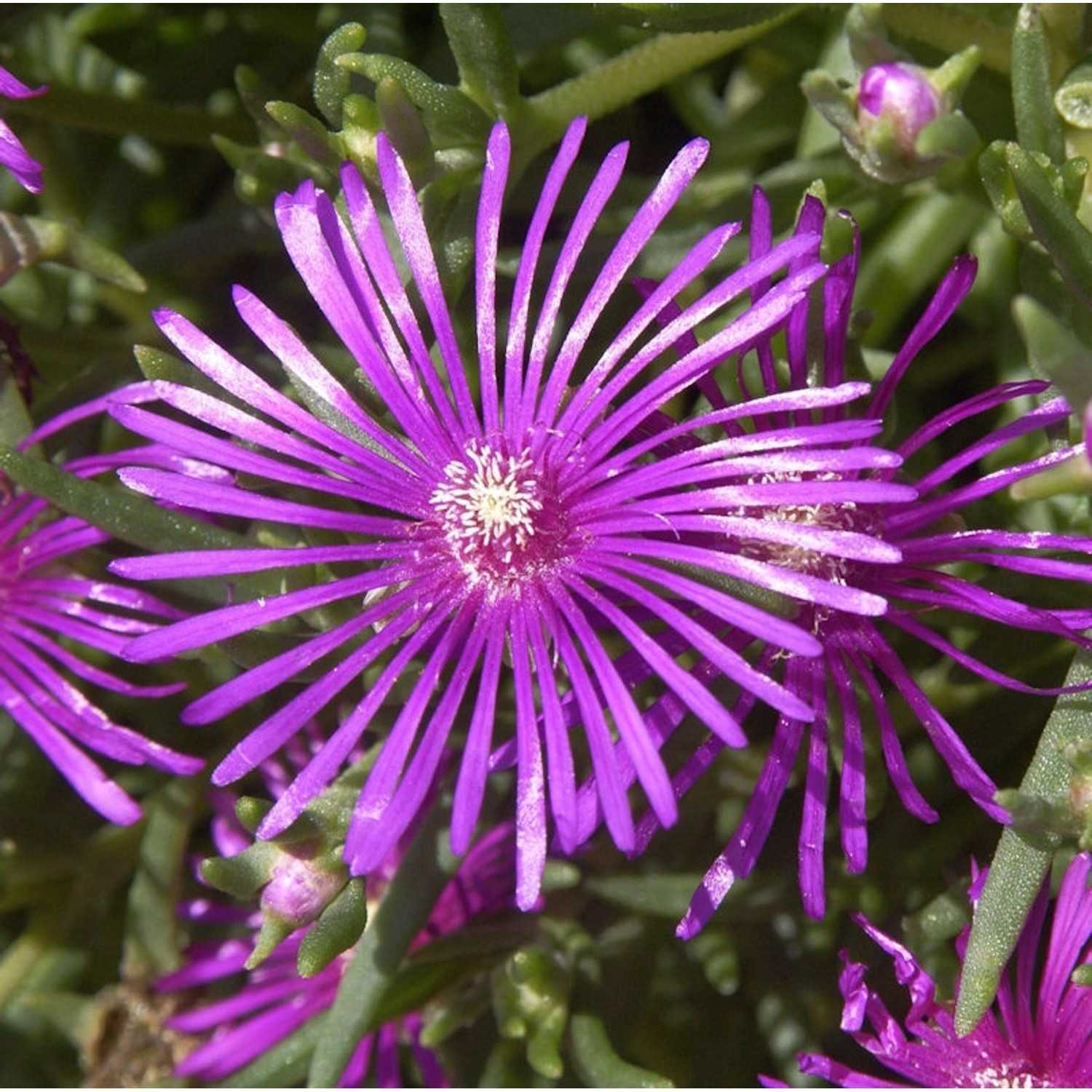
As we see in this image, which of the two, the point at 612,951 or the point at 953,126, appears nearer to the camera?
the point at 953,126

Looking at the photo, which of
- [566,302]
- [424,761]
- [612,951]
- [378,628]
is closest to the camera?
[424,761]

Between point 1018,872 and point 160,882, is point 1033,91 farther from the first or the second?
point 160,882

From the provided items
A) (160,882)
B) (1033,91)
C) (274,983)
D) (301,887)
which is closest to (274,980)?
(274,983)

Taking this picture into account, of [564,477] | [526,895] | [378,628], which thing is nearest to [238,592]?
[378,628]

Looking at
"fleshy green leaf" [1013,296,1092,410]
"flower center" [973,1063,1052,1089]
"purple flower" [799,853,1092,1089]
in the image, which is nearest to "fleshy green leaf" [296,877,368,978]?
"purple flower" [799,853,1092,1089]

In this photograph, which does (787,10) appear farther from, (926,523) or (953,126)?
(926,523)

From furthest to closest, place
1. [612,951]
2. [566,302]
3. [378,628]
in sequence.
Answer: [612,951], [566,302], [378,628]
